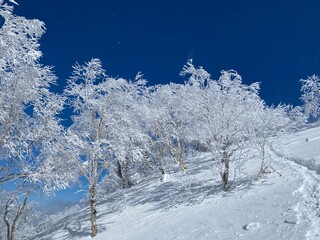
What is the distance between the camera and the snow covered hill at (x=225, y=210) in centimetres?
888

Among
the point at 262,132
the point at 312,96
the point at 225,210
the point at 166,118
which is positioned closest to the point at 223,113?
the point at 262,132

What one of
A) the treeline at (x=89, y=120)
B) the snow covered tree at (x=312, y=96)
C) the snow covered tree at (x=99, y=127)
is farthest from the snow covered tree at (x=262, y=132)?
the snow covered tree at (x=312, y=96)

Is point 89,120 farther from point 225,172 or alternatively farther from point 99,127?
point 225,172

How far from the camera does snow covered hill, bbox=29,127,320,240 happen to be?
8883 millimetres

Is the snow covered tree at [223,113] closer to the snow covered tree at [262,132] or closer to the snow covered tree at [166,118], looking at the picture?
the snow covered tree at [262,132]

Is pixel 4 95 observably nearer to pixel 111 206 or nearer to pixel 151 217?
pixel 151 217

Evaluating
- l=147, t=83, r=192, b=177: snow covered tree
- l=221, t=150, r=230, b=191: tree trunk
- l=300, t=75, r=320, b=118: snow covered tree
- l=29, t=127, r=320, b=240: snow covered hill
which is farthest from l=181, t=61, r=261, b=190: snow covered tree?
l=300, t=75, r=320, b=118: snow covered tree

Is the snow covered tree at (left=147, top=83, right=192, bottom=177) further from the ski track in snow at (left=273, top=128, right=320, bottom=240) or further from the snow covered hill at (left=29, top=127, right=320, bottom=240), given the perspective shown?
the ski track in snow at (left=273, top=128, right=320, bottom=240)

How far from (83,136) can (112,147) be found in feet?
5.74

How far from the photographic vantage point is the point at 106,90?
1553 centimetres

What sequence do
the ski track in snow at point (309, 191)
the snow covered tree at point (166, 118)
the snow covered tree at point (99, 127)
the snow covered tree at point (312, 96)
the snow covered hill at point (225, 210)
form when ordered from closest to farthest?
the ski track in snow at point (309, 191)
the snow covered hill at point (225, 210)
the snow covered tree at point (99, 127)
the snow covered tree at point (166, 118)
the snow covered tree at point (312, 96)

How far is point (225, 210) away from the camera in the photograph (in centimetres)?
1188

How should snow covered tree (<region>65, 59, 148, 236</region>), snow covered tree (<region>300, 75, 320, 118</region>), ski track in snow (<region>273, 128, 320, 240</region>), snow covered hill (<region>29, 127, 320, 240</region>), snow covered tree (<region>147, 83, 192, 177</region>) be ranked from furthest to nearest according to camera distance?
1. snow covered tree (<region>300, 75, 320, 118</region>)
2. snow covered tree (<region>147, 83, 192, 177</region>)
3. snow covered tree (<region>65, 59, 148, 236</region>)
4. snow covered hill (<region>29, 127, 320, 240</region>)
5. ski track in snow (<region>273, 128, 320, 240</region>)

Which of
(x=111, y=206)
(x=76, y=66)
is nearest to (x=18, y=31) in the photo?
(x=76, y=66)
